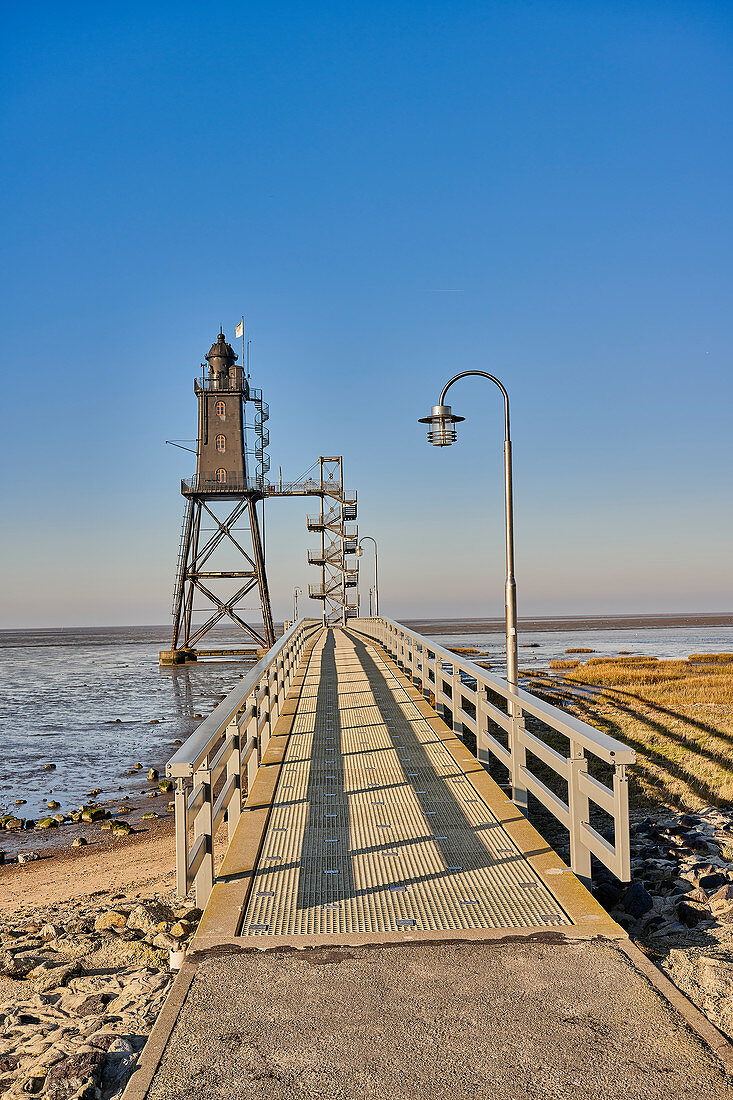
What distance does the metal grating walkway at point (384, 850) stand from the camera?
5.13 m

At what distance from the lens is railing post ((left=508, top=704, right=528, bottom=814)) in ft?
24.0

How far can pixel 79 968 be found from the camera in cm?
552

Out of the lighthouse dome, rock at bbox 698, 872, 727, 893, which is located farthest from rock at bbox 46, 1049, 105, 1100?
the lighthouse dome

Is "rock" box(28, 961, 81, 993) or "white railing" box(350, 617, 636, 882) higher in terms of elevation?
"white railing" box(350, 617, 636, 882)

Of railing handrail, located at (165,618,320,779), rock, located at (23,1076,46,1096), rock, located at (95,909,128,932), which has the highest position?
railing handrail, located at (165,618,320,779)

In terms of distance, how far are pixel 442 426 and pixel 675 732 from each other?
7341mm

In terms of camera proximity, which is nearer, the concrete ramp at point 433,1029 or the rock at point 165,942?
the concrete ramp at point 433,1029

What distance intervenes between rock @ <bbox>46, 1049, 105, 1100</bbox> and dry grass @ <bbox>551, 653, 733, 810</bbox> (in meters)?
8.55

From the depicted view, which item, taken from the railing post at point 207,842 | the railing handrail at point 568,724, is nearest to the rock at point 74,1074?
the railing post at point 207,842

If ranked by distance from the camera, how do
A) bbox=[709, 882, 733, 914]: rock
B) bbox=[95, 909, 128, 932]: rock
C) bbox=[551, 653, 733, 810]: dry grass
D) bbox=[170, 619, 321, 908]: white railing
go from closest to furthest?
bbox=[170, 619, 321, 908]: white railing < bbox=[709, 882, 733, 914]: rock < bbox=[95, 909, 128, 932]: rock < bbox=[551, 653, 733, 810]: dry grass

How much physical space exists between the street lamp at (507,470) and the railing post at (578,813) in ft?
9.47

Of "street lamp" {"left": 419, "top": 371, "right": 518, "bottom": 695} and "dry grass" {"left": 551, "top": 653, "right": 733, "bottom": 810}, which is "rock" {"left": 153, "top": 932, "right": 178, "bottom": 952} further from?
"dry grass" {"left": 551, "top": 653, "right": 733, "bottom": 810}

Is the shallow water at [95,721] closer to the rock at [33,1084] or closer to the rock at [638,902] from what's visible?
the rock at [638,902]

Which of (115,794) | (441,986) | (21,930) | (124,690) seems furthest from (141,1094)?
(124,690)
